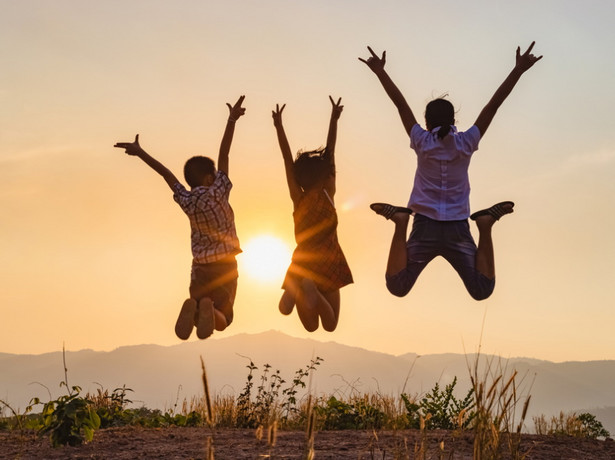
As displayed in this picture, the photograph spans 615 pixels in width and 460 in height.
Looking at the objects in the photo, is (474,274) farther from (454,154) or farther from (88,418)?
(88,418)

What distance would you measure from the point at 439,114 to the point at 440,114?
1 cm

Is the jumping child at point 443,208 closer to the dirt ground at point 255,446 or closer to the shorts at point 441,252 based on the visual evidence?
the shorts at point 441,252

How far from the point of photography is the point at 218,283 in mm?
9172

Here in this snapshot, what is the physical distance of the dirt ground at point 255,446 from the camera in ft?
23.4

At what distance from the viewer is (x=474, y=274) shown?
8.13m

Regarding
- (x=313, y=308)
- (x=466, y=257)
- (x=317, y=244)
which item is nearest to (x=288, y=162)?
(x=317, y=244)

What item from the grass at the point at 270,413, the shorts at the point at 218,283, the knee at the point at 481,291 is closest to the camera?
the grass at the point at 270,413

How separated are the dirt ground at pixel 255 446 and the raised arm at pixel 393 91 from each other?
Answer: 3.22 metres

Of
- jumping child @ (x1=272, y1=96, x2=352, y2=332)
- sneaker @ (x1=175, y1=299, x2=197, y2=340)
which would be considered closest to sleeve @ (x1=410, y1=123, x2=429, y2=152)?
jumping child @ (x1=272, y1=96, x2=352, y2=332)

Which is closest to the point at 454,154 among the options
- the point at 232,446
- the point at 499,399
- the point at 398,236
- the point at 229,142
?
the point at 398,236

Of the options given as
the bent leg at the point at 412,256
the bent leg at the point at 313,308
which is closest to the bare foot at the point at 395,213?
the bent leg at the point at 412,256

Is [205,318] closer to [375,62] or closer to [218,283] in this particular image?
[218,283]

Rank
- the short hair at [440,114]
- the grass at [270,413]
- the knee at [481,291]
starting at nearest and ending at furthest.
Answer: the grass at [270,413], the knee at [481,291], the short hair at [440,114]

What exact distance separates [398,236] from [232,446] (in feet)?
8.76
